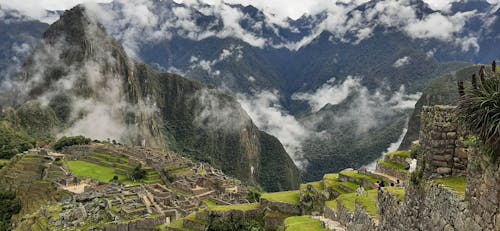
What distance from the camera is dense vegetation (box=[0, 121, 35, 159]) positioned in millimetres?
74688

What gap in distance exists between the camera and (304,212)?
23.6 metres

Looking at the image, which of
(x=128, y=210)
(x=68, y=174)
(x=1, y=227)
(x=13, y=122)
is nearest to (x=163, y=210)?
(x=128, y=210)

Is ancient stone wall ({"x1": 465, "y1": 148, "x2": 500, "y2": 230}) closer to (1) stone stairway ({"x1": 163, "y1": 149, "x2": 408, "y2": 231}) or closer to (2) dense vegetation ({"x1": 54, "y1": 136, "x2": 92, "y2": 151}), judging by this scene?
(1) stone stairway ({"x1": 163, "y1": 149, "x2": 408, "y2": 231})

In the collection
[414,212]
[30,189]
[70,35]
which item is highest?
[70,35]

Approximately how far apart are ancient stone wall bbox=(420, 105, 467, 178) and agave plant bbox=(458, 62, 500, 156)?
5.24 feet

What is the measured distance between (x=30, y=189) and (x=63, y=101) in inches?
4558

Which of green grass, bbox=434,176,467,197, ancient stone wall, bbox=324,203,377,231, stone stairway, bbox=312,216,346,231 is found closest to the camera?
green grass, bbox=434,176,467,197

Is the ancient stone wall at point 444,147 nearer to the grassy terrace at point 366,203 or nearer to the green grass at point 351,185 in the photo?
the grassy terrace at point 366,203

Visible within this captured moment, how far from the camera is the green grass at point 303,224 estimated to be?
54.0 ft

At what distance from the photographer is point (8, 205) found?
4725 cm

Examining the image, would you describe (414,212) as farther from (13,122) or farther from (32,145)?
(13,122)

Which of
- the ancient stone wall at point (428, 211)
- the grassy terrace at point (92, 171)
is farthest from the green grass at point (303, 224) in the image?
the grassy terrace at point (92, 171)

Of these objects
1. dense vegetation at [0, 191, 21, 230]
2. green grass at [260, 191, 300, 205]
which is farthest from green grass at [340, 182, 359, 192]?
dense vegetation at [0, 191, 21, 230]

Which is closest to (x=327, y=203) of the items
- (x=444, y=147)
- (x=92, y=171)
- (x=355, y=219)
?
(x=355, y=219)
